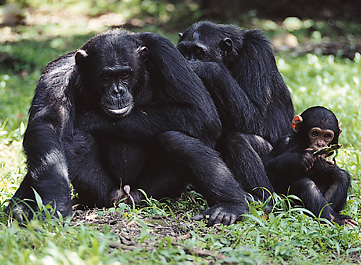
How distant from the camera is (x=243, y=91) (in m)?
6.20

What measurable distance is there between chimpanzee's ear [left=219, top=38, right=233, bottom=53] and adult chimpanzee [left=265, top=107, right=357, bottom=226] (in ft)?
4.99

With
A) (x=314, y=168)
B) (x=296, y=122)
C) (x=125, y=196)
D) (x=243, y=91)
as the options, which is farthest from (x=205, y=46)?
(x=125, y=196)

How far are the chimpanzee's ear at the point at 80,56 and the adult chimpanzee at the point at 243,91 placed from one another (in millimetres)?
1467

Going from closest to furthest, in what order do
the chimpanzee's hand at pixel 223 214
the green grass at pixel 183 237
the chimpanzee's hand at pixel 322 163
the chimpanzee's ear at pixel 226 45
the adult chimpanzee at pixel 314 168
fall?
the green grass at pixel 183 237 → the chimpanzee's hand at pixel 223 214 → the adult chimpanzee at pixel 314 168 → the chimpanzee's hand at pixel 322 163 → the chimpanzee's ear at pixel 226 45

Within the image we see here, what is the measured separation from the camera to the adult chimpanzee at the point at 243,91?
5.68m

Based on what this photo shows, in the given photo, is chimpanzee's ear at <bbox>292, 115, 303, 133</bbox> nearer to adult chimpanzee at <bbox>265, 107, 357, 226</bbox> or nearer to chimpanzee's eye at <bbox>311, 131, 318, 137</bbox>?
adult chimpanzee at <bbox>265, 107, 357, 226</bbox>

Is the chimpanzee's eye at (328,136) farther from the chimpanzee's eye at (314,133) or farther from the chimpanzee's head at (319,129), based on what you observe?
the chimpanzee's eye at (314,133)

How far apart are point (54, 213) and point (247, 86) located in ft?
9.95

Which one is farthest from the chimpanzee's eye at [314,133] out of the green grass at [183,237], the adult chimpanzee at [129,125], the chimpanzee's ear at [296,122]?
the adult chimpanzee at [129,125]

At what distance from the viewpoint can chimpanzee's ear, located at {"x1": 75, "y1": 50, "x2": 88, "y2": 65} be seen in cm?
523

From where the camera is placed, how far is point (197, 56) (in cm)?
661

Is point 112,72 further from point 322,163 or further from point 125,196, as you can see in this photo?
point 322,163

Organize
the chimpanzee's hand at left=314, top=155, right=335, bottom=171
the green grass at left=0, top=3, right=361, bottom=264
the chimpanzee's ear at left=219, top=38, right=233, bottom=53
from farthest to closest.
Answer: the chimpanzee's ear at left=219, top=38, right=233, bottom=53
the chimpanzee's hand at left=314, top=155, right=335, bottom=171
the green grass at left=0, top=3, right=361, bottom=264

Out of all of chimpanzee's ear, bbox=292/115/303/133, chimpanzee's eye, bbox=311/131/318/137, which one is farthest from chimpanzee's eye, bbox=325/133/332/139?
chimpanzee's ear, bbox=292/115/303/133
